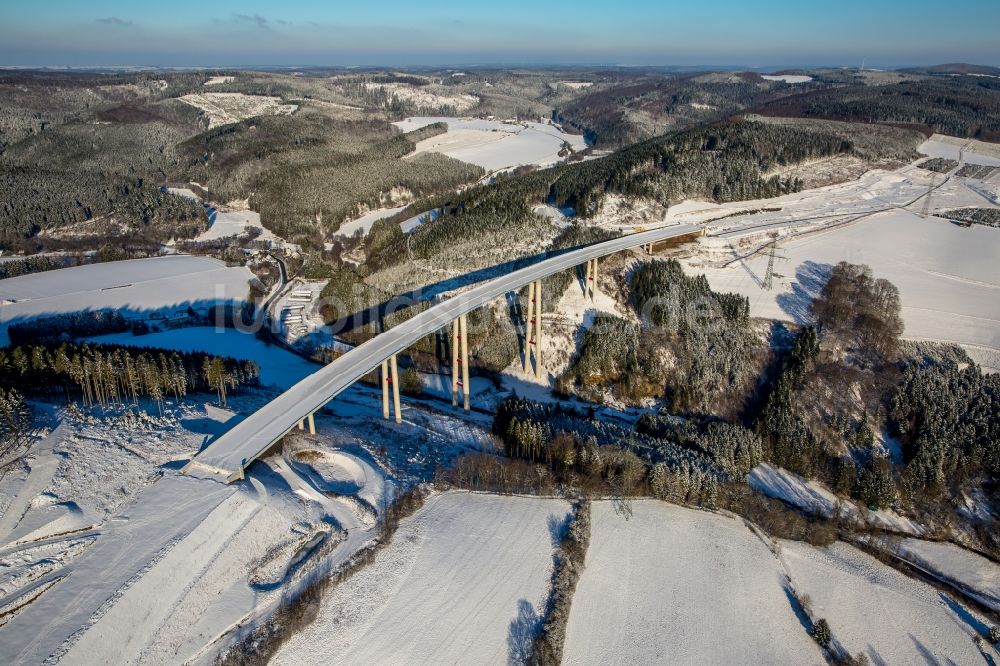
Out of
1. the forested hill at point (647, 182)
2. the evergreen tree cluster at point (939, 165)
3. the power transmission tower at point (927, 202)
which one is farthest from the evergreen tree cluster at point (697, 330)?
the evergreen tree cluster at point (939, 165)

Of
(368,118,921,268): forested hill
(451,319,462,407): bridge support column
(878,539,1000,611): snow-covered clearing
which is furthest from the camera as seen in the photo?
(368,118,921,268): forested hill

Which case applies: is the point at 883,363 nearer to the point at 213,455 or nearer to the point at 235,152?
the point at 213,455

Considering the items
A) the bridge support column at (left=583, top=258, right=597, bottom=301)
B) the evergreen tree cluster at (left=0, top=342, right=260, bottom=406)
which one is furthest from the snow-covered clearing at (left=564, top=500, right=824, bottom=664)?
the bridge support column at (left=583, top=258, right=597, bottom=301)

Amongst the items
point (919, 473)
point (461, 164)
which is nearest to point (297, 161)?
point (461, 164)

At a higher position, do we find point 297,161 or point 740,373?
point 297,161

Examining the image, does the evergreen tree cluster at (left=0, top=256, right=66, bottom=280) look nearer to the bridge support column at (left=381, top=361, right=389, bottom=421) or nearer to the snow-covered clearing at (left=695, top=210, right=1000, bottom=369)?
the bridge support column at (left=381, top=361, right=389, bottom=421)

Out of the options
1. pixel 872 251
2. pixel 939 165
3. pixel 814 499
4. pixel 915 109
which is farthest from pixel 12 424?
pixel 915 109

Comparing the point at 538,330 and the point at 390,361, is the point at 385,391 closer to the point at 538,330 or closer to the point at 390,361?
the point at 390,361
